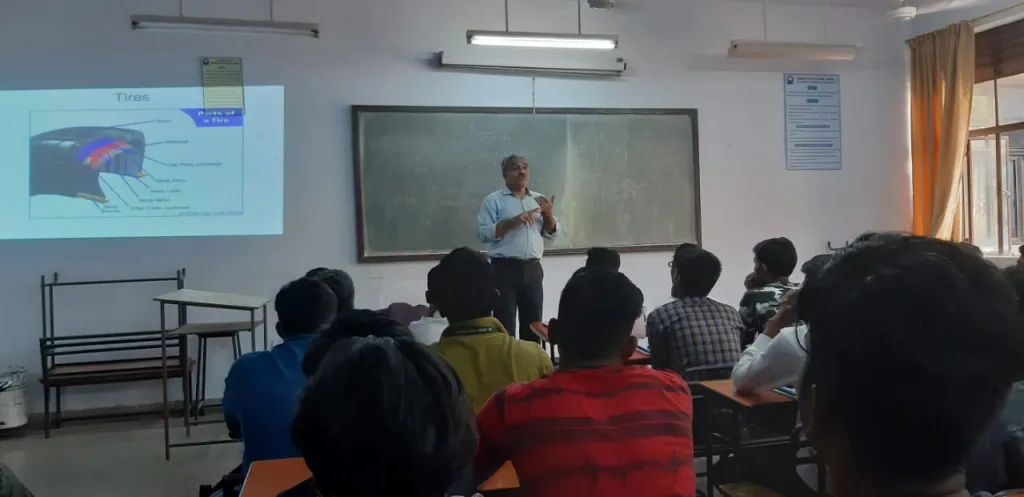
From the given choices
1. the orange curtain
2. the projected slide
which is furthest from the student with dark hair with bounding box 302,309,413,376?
the orange curtain

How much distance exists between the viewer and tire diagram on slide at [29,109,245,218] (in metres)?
4.79

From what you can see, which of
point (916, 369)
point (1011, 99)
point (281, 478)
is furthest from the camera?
point (1011, 99)

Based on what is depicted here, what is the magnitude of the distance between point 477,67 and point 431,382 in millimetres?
4705

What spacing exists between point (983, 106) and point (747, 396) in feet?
16.2

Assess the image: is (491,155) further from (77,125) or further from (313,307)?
(313,307)

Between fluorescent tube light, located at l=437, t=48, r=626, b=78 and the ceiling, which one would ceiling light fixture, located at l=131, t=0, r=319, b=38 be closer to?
fluorescent tube light, located at l=437, t=48, r=626, b=78

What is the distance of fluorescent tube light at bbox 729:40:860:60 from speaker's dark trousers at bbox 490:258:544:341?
221 cm

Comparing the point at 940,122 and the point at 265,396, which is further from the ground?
the point at 940,122

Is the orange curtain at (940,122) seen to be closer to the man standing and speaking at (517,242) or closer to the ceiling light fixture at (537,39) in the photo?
the ceiling light fixture at (537,39)

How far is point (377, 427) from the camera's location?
82 centimetres

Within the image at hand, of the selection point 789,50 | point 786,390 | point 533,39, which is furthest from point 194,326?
point 789,50

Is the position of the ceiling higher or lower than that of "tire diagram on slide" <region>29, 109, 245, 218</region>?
higher

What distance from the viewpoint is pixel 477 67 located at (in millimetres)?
5332

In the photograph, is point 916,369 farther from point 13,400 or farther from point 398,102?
point 13,400
